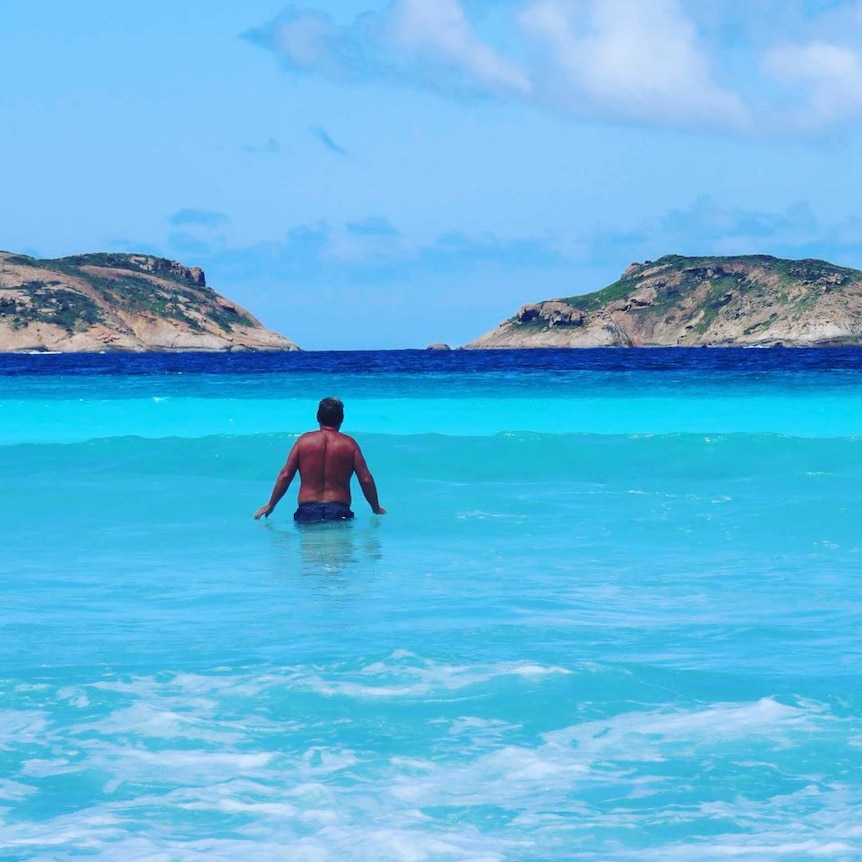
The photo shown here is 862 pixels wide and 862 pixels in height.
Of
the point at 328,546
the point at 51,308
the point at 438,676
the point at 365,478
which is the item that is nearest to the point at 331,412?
the point at 365,478

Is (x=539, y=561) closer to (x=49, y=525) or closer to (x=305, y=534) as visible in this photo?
(x=305, y=534)

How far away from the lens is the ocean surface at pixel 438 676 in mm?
4480

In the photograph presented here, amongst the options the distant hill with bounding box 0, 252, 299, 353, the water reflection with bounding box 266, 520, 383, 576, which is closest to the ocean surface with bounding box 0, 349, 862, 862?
the water reflection with bounding box 266, 520, 383, 576

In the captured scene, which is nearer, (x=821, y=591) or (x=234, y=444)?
(x=821, y=591)

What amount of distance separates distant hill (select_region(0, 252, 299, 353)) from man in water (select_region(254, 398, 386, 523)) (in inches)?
6119

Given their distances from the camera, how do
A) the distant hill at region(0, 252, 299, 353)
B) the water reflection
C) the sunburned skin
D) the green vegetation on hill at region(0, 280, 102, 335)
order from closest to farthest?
the water reflection
the sunburned skin
the distant hill at region(0, 252, 299, 353)
the green vegetation on hill at region(0, 280, 102, 335)

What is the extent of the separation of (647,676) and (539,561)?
12.3 ft

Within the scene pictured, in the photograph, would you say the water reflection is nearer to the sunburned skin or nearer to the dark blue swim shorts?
the dark blue swim shorts

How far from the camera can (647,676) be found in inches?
241

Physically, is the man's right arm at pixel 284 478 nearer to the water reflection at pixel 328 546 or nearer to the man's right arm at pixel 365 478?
the water reflection at pixel 328 546

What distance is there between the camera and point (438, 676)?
621cm

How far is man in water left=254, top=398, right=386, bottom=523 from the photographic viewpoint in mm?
11062

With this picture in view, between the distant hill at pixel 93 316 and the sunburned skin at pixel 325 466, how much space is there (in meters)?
155

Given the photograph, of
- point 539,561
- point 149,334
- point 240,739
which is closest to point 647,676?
point 240,739
